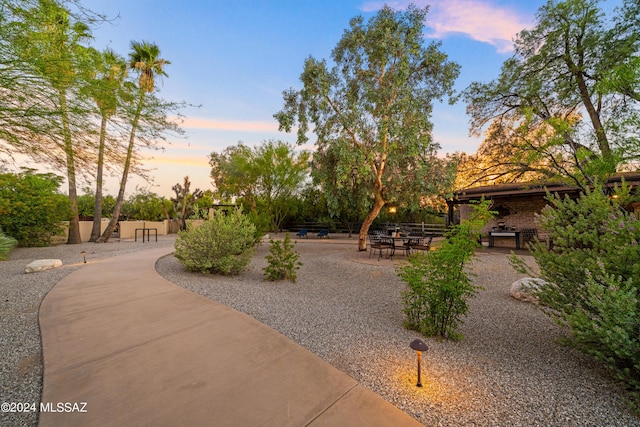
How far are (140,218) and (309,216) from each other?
14.6 m

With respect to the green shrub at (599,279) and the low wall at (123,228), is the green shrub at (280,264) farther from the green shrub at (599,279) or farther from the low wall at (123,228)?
the low wall at (123,228)

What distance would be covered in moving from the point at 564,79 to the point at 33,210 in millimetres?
20954

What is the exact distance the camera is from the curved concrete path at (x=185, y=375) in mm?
1750

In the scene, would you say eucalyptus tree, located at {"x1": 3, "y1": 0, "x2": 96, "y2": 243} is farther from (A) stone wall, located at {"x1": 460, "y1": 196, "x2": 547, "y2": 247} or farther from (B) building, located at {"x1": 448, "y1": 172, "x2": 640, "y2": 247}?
(A) stone wall, located at {"x1": 460, "y1": 196, "x2": 547, "y2": 247}

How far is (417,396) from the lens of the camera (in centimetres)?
213

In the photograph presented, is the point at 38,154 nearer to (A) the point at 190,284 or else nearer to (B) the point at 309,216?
(A) the point at 190,284

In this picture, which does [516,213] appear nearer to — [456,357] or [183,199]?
[456,357]

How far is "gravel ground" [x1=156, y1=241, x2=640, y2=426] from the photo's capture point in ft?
6.52

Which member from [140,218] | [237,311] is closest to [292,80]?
→ [237,311]

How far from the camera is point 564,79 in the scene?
10.0 m

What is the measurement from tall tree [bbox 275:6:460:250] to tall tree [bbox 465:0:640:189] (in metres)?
2.62

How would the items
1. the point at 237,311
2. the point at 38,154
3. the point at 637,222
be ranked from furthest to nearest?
1. the point at 237,311
2. the point at 38,154
3. the point at 637,222

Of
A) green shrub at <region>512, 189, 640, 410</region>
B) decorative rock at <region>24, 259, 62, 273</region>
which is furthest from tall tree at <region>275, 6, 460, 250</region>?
decorative rock at <region>24, 259, 62, 273</region>

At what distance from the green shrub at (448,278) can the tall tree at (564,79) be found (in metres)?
5.80
